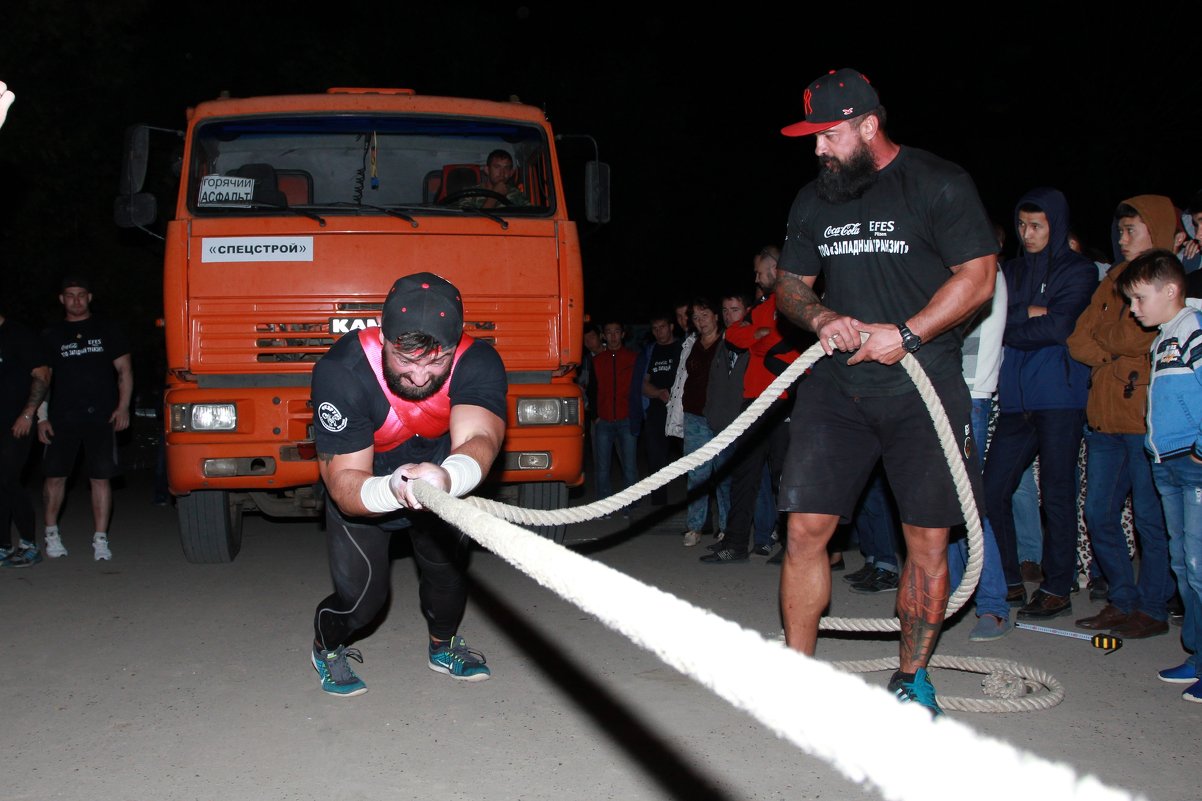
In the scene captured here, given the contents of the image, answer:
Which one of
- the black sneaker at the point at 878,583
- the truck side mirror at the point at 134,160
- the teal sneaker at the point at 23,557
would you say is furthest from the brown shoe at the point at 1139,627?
the teal sneaker at the point at 23,557

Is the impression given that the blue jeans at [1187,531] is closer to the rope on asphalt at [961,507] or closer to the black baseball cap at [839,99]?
the rope on asphalt at [961,507]

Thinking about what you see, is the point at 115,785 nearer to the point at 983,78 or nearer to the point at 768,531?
the point at 768,531

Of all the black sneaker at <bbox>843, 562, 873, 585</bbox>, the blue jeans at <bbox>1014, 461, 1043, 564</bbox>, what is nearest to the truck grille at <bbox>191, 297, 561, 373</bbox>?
the black sneaker at <bbox>843, 562, 873, 585</bbox>

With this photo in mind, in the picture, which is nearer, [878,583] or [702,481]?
[878,583]

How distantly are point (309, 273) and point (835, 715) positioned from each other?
592cm

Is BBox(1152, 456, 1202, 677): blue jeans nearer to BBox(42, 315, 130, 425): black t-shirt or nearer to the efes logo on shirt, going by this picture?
the efes logo on shirt

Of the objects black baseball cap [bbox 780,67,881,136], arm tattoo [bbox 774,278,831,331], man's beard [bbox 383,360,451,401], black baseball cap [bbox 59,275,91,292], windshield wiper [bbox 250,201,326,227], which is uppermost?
black baseball cap [bbox 780,67,881,136]

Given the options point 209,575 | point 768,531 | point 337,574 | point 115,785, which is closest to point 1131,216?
point 768,531

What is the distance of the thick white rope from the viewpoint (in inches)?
44.0

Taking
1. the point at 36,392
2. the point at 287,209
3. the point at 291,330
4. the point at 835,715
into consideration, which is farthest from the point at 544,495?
the point at 835,715

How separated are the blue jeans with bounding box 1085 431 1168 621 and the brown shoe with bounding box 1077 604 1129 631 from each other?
1.4 inches

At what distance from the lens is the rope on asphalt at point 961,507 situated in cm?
369

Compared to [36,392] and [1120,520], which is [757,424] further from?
[36,392]

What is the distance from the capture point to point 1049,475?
228 inches
